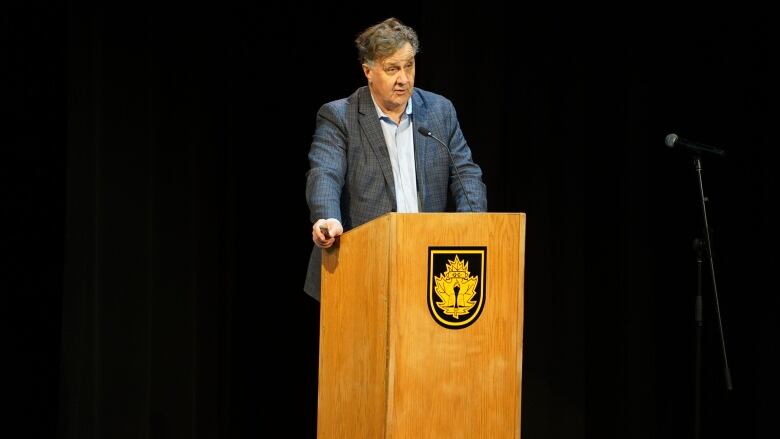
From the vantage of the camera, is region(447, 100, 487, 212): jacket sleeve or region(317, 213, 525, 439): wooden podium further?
region(447, 100, 487, 212): jacket sleeve

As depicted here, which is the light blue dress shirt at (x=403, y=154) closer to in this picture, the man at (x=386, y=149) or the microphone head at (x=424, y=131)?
the man at (x=386, y=149)

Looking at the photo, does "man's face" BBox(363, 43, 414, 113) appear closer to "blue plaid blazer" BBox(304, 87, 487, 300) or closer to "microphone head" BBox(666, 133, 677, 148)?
"blue plaid blazer" BBox(304, 87, 487, 300)

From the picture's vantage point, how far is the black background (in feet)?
12.6

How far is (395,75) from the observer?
116 inches

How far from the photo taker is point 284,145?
415cm

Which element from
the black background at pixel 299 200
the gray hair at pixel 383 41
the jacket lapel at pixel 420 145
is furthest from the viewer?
the black background at pixel 299 200

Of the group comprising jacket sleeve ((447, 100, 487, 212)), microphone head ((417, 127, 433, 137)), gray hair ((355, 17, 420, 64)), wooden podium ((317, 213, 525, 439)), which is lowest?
wooden podium ((317, 213, 525, 439))

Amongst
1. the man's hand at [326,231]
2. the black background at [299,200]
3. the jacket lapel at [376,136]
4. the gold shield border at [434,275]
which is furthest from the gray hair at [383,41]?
the black background at [299,200]

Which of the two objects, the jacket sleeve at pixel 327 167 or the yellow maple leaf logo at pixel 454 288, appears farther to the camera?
the jacket sleeve at pixel 327 167

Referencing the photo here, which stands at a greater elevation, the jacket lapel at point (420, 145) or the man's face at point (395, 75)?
the man's face at point (395, 75)

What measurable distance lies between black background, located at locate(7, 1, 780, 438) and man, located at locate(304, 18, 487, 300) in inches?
41.2

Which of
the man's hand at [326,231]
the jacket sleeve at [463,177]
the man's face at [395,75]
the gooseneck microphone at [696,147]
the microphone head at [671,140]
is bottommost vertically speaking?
the man's hand at [326,231]

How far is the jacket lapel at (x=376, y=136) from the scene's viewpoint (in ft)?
9.78

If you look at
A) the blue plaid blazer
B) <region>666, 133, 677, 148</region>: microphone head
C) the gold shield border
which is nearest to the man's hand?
the blue plaid blazer
